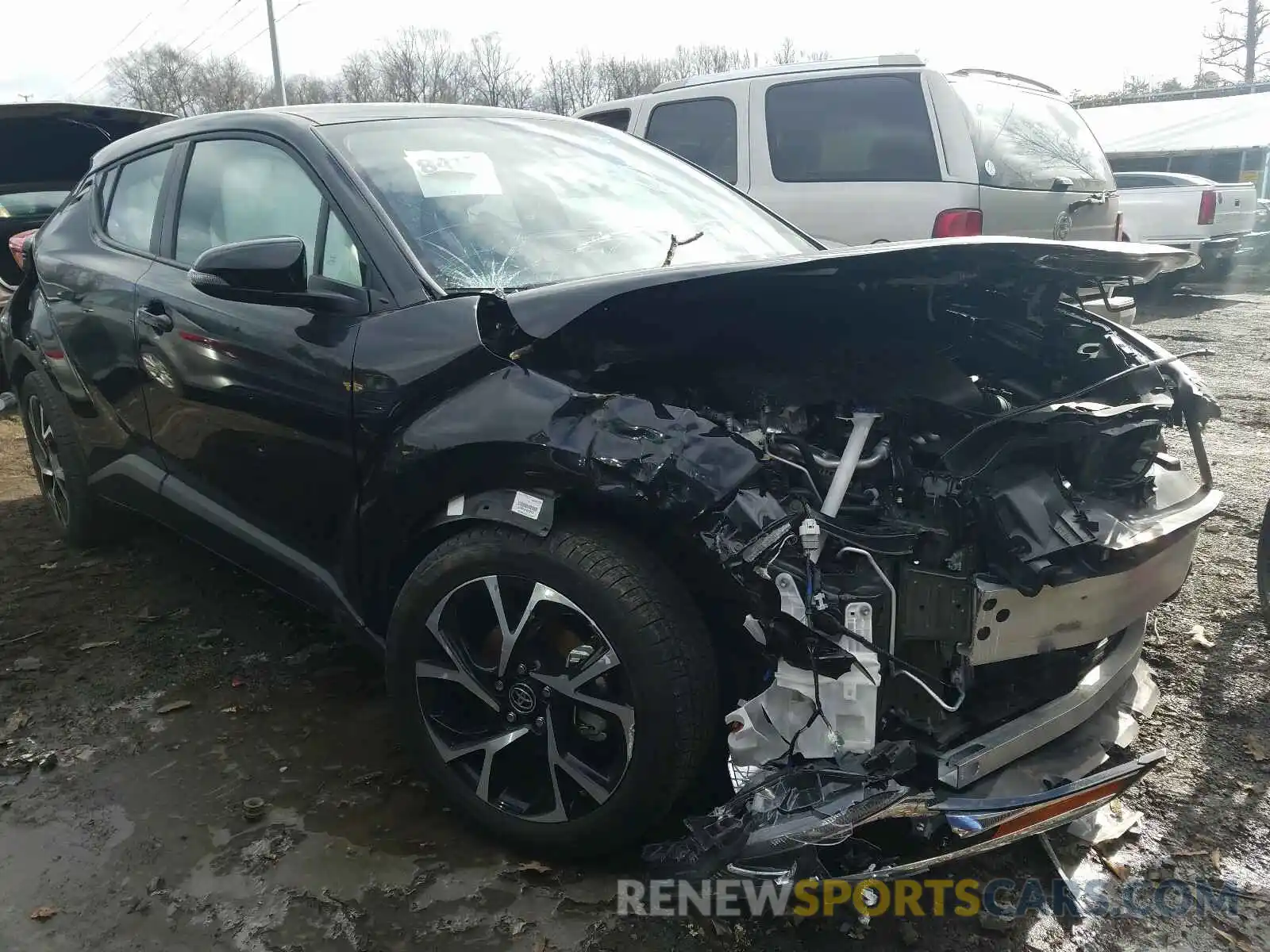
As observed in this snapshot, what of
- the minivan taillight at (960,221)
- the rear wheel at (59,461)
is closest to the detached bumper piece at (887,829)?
the rear wheel at (59,461)

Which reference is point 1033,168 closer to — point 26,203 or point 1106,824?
point 1106,824

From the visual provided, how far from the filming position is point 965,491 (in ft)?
6.73

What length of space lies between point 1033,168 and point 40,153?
6690 mm

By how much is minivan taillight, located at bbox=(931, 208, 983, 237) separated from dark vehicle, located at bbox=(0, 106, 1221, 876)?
3034 millimetres

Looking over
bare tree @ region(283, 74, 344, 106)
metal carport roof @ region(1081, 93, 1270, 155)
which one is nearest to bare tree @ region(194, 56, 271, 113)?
bare tree @ region(283, 74, 344, 106)

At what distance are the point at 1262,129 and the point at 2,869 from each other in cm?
2404

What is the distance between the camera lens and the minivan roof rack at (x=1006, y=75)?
5961 millimetres

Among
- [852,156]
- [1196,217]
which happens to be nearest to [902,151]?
[852,156]

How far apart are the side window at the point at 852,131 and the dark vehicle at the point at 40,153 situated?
155 inches

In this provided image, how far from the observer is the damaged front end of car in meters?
1.95

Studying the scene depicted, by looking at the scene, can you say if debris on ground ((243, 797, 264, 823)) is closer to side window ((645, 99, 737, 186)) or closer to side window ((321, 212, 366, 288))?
side window ((321, 212, 366, 288))

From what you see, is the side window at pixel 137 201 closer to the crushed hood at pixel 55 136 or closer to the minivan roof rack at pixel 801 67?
the crushed hood at pixel 55 136

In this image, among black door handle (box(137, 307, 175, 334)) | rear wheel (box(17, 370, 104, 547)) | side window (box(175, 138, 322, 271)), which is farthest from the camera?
rear wheel (box(17, 370, 104, 547))

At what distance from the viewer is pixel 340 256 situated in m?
2.70
